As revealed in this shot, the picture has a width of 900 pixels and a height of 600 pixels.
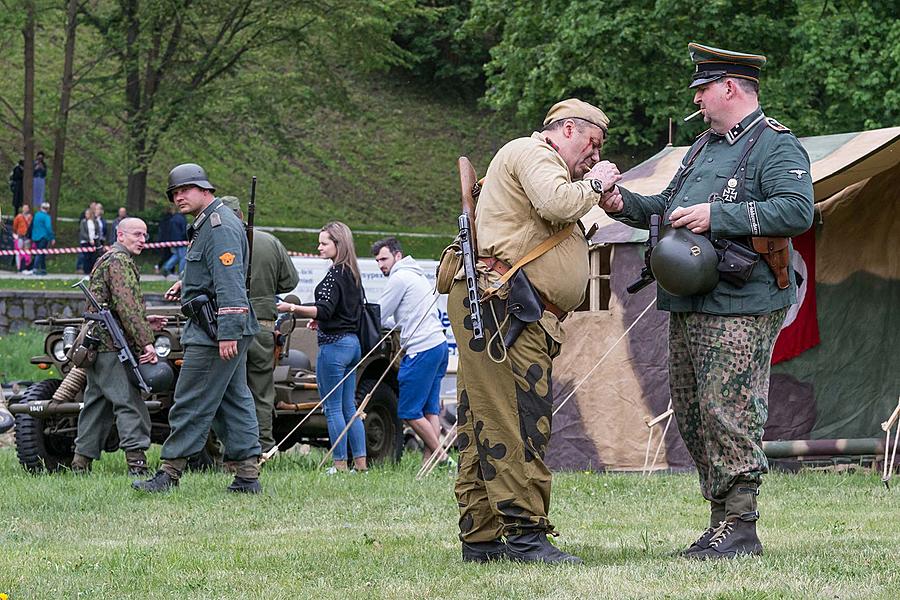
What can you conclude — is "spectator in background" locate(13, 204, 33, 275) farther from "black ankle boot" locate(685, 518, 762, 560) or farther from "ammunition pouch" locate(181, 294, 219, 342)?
"black ankle boot" locate(685, 518, 762, 560)

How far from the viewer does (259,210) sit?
3675 centimetres

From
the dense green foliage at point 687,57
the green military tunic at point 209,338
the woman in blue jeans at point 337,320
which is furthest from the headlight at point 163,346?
the dense green foliage at point 687,57

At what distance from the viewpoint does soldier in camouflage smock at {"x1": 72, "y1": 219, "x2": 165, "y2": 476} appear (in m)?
9.59

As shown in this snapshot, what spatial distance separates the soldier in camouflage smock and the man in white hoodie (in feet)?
6.74

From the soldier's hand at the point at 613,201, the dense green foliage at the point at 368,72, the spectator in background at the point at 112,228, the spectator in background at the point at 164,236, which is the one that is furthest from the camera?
the spectator in background at the point at 164,236

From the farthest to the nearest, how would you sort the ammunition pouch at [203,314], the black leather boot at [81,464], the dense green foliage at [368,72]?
the dense green foliage at [368,72] → the black leather boot at [81,464] → the ammunition pouch at [203,314]

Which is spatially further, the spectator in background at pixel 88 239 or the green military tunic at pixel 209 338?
the spectator in background at pixel 88 239

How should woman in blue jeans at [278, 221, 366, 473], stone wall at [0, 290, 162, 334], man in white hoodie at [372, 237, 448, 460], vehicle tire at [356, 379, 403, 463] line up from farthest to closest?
1. stone wall at [0, 290, 162, 334]
2. vehicle tire at [356, 379, 403, 463]
3. man in white hoodie at [372, 237, 448, 460]
4. woman in blue jeans at [278, 221, 366, 473]

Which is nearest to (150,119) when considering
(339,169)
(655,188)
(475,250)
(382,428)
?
(339,169)

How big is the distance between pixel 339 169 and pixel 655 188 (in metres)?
31.3

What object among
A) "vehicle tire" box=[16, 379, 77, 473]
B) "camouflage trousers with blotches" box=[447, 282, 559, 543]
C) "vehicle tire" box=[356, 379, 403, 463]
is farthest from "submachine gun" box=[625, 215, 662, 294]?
"vehicle tire" box=[356, 379, 403, 463]

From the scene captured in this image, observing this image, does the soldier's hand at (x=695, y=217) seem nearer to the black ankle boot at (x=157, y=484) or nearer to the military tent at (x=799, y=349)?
the black ankle boot at (x=157, y=484)

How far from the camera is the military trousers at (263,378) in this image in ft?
34.0

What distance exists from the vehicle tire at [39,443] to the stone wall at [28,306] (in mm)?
10716
